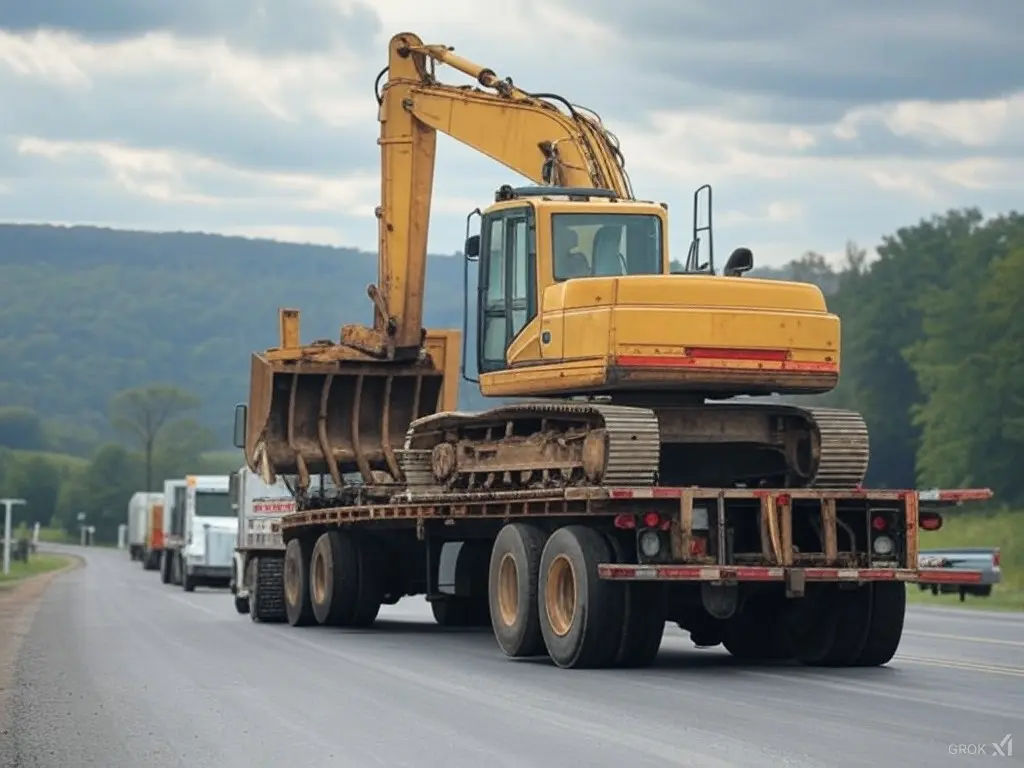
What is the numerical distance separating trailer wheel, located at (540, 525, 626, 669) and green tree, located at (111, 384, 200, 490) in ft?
570

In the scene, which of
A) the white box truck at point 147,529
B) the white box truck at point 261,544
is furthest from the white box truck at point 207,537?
the white box truck at point 147,529

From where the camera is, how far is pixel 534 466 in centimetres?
1948

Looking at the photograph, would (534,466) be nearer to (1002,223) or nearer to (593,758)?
(593,758)

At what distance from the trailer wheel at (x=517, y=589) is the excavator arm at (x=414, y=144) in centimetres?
581

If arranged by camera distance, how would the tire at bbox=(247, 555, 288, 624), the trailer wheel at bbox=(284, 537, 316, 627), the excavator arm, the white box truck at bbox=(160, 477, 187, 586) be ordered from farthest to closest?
the white box truck at bbox=(160, 477, 187, 586) < the tire at bbox=(247, 555, 288, 624) < the trailer wheel at bbox=(284, 537, 316, 627) < the excavator arm

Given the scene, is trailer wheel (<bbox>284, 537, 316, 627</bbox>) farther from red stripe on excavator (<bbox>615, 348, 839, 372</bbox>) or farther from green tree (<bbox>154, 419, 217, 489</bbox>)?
green tree (<bbox>154, 419, 217, 489</bbox>)

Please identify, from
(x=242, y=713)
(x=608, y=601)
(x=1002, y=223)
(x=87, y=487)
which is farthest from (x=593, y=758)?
(x=87, y=487)

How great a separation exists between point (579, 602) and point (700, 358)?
8.03ft

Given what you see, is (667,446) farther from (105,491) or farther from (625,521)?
(105,491)

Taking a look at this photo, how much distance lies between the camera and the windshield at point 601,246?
65.7 ft

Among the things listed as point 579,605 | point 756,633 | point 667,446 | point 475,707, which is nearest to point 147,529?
point 756,633

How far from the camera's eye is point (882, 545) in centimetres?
1842

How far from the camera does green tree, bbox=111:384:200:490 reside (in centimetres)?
19200

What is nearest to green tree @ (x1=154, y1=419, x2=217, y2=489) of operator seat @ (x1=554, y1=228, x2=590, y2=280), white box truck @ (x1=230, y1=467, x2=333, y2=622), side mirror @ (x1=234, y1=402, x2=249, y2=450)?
white box truck @ (x1=230, y1=467, x2=333, y2=622)
